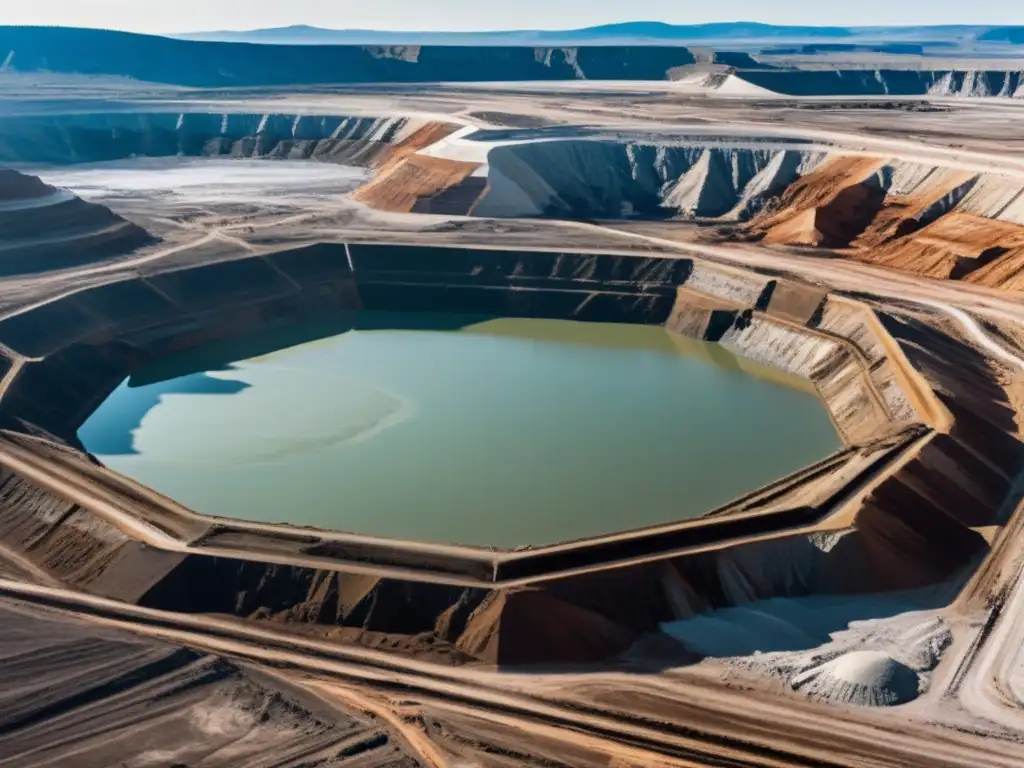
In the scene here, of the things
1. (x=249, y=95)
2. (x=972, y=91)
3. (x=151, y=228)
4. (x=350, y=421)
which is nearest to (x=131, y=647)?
(x=350, y=421)

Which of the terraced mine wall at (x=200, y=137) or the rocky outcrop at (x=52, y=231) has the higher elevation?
the terraced mine wall at (x=200, y=137)

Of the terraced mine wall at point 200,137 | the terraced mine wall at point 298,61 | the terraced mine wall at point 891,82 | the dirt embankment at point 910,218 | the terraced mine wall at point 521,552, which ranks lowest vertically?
the terraced mine wall at point 521,552

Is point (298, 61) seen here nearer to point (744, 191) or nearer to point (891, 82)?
point (891, 82)

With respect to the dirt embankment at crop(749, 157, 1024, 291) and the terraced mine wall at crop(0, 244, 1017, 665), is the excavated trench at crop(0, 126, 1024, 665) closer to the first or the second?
the terraced mine wall at crop(0, 244, 1017, 665)

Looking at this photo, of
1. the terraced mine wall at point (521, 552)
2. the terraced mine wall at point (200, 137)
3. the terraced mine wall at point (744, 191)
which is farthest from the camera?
the terraced mine wall at point (200, 137)

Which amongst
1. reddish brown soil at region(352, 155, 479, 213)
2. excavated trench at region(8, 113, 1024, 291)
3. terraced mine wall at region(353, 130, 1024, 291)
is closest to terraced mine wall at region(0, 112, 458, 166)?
excavated trench at region(8, 113, 1024, 291)

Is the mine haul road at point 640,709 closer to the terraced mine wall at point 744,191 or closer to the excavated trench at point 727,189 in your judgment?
the excavated trench at point 727,189

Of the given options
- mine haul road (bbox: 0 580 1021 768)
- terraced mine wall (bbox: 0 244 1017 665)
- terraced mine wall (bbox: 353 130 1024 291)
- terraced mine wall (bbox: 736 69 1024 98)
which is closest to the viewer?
mine haul road (bbox: 0 580 1021 768)

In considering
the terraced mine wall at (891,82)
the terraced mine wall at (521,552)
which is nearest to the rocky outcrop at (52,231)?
the terraced mine wall at (521,552)
